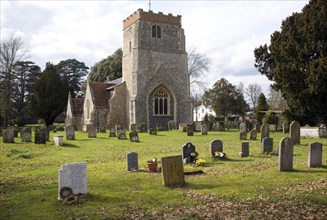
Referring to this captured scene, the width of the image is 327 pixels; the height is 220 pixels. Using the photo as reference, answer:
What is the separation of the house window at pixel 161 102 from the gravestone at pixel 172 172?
2887 centimetres

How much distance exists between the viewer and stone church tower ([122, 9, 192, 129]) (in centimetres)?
3756

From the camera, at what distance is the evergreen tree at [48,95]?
43141 millimetres

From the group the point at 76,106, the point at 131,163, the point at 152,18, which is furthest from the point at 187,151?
the point at 76,106

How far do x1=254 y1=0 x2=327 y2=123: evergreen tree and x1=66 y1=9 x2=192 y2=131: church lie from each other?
61.8ft

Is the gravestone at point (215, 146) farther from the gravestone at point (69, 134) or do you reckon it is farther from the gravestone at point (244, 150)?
the gravestone at point (69, 134)

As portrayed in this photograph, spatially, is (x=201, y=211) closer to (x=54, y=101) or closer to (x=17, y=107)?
(x=54, y=101)

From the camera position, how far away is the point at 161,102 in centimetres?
3869

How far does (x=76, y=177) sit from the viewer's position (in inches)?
311

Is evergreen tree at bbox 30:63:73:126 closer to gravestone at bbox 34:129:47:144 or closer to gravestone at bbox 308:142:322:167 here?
gravestone at bbox 34:129:47:144

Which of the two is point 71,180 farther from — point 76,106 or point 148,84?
point 76,106

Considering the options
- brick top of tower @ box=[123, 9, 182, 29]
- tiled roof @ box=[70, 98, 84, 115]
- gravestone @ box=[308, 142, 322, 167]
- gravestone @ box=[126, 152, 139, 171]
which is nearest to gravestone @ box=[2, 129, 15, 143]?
gravestone @ box=[126, 152, 139, 171]

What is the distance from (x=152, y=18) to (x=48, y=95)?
1680cm

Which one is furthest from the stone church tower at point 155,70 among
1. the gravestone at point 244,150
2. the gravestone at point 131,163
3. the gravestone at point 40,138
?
the gravestone at point 131,163

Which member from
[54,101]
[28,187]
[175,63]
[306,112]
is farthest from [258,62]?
[54,101]
